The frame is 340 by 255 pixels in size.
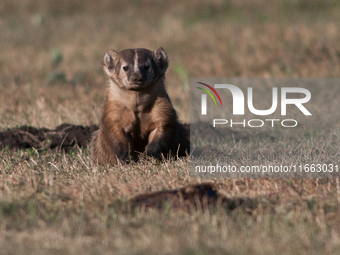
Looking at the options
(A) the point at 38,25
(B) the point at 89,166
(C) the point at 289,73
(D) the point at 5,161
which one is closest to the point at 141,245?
(B) the point at 89,166

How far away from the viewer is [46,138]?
6273 mm

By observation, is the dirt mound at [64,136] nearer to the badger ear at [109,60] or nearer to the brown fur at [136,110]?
the brown fur at [136,110]

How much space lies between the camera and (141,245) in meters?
2.83

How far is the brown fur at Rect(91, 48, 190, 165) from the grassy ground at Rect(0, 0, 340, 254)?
26 centimetres

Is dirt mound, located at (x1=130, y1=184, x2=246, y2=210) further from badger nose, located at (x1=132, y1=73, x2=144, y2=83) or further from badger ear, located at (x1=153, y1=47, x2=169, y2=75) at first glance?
badger ear, located at (x1=153, y1=47, x2=169, y2=75)

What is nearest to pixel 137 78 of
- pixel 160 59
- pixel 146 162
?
pixel 160 59

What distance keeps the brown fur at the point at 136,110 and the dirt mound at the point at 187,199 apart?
46.0 inches

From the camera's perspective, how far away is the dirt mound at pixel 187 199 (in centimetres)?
340

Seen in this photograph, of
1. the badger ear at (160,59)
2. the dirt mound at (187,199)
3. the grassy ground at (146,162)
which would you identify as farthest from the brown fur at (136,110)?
the dirt mound at (187,199)

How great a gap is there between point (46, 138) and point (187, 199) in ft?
10.8

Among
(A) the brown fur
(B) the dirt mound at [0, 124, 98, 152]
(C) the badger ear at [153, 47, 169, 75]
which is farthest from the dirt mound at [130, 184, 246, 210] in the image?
(B) the dirt mound at [0, 124, 98, 152]

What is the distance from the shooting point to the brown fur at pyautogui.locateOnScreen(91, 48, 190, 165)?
186 inches

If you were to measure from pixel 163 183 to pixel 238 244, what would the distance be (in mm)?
1175

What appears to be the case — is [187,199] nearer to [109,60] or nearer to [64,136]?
[109,60]
